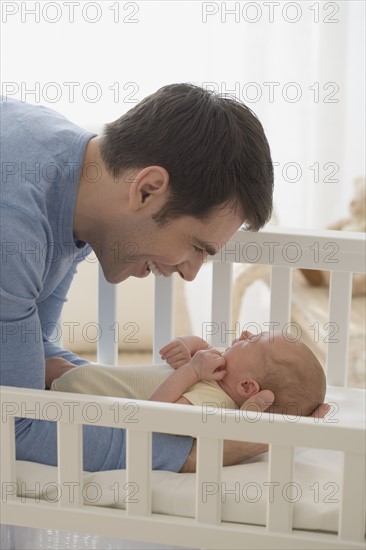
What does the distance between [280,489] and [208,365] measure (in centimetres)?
28

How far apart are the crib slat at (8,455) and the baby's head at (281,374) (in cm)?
36

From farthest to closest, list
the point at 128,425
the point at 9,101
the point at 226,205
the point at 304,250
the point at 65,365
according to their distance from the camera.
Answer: the point at 304,250, the point at 65,365, the point at 9,101, the point at 226,205, the point at 128,425

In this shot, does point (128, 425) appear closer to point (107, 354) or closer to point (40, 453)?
point (40, 453)

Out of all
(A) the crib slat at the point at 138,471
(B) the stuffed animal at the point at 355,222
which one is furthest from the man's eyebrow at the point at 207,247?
(B) the stuffed animal at the point at 355,222

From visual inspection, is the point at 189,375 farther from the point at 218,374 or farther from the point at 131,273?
the point at 131,273

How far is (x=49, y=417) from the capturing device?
1285 mm

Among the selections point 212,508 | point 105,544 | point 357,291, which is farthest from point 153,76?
point 212,508

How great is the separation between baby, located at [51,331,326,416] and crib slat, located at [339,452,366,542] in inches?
8.5

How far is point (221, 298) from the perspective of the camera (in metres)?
1.80

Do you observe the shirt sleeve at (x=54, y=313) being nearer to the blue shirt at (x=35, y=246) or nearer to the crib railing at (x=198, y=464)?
the blue shirt at (x=35, y=246)

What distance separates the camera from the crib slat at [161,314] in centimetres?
180

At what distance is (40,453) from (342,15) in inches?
62.1

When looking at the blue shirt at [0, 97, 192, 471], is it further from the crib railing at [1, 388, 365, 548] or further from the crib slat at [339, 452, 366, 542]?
the crib slat at [339, 452, 366, 542]

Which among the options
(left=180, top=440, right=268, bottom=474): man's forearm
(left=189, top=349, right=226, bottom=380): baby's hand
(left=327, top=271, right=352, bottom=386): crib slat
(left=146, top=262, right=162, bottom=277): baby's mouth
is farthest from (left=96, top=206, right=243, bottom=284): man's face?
(left=327, top=271, right=352, bottom=386): crib slat
